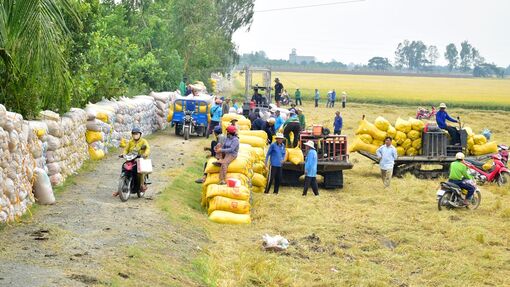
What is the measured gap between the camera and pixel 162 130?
32.8m

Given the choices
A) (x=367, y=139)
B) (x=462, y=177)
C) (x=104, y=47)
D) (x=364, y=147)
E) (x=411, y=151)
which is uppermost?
(x=104, y=47)

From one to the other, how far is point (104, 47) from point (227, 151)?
15.0m

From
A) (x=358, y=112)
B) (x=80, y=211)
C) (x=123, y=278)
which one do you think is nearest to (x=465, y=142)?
(x=80, y=211)

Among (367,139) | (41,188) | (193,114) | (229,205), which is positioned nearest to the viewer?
(41,188)

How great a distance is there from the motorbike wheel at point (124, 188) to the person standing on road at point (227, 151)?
1.85 m

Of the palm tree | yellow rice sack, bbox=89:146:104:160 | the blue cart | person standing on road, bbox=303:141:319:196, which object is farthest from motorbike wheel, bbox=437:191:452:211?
the blue cart

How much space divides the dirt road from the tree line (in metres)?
1.86

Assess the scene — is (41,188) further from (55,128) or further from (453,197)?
(453,197)

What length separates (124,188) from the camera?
15938 millimetres

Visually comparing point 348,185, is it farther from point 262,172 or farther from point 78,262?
point 78,262

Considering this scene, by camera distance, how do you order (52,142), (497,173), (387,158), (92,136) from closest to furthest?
1. (52,142)
2. (92,136)
3. (387,158)
4. (497,173)

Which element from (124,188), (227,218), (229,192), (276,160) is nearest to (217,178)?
(229,192)

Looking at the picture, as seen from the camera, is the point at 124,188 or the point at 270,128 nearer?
the point at 124,188

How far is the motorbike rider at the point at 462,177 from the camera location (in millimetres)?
18281
